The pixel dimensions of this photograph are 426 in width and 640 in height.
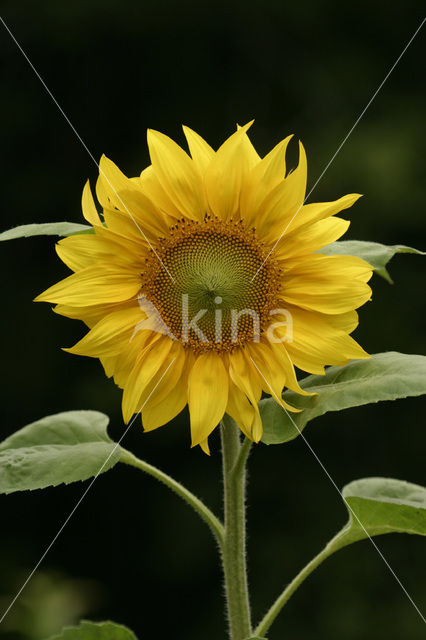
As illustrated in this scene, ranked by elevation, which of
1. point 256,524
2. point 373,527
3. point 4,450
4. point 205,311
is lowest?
point 256,524

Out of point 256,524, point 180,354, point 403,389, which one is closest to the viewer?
point 403,389

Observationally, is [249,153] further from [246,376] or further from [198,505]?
[198,505]

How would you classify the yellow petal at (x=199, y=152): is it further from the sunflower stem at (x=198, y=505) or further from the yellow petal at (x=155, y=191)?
the sunflower stem at (x=198, y=505)

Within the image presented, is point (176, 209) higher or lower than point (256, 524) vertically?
higher

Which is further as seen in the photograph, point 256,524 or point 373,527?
point 256,524

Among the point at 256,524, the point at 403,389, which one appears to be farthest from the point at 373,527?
the point at 256,524

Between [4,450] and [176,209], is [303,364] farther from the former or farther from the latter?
[4,450]

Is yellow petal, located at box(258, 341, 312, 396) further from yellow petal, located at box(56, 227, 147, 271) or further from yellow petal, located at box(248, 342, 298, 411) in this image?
yellow petal, located at box(56, 227, 147, 271)

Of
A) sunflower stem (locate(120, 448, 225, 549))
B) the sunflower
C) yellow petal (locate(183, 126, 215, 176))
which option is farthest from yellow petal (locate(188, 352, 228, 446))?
yellow petal (locate(183, 126, 215, 176))

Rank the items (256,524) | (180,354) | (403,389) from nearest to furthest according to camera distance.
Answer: (403,389)
(180,354)
(256,524)
